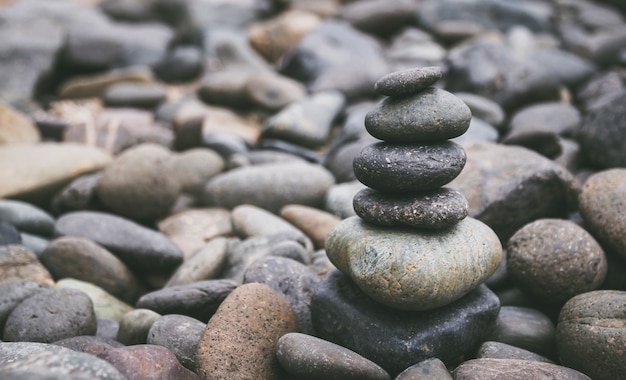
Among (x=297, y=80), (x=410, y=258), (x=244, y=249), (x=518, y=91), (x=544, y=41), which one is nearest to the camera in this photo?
(x=410, y=258)

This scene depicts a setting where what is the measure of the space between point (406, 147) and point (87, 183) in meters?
3.75

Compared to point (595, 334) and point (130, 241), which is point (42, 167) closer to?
point (130, 241)

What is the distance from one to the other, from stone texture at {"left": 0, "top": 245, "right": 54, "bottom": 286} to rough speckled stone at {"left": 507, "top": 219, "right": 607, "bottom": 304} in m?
3.53

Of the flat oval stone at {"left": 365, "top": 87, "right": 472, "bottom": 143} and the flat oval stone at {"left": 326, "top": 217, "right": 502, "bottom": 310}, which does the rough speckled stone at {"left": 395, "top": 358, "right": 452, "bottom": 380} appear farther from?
the flat oval stone at {"left": 365, "top": 87, "right": 472, "bottom": 143}

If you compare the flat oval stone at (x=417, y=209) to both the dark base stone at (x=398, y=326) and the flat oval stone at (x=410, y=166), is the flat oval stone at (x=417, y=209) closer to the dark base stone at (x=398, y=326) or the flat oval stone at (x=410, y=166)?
the flat oval stone at (x=410, y=166)

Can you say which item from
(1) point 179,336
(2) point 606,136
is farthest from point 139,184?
(2) point 606,136

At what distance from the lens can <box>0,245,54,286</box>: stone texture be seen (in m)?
4.49

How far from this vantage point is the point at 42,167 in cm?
636

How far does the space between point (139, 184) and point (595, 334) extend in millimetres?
4118

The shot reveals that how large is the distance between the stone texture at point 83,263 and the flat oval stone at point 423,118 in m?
2.59

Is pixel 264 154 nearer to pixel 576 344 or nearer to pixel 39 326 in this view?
pixel 39 326

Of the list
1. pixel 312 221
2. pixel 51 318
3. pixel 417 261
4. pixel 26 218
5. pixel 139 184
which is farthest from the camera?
pixel 139 184

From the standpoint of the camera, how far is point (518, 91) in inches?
309

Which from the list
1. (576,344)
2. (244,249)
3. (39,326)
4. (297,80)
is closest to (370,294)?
(576,344)
